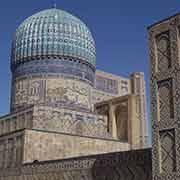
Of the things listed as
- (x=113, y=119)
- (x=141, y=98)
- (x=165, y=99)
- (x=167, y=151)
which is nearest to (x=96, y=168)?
(x=167, y=151)

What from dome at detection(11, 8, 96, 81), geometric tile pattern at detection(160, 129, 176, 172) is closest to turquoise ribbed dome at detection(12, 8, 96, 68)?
dome at detection(11, 8, 96, 81)

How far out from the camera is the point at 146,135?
16641 mm

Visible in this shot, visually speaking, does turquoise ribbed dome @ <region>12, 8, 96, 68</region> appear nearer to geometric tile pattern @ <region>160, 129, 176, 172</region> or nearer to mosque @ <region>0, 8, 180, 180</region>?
mosque @ <region>0, 8, 180, 180</region>

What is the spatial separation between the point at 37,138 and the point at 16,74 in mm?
4883

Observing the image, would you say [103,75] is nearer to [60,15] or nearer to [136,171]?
[60,15]

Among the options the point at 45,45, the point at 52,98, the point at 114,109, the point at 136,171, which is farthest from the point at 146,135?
the point at 136,171

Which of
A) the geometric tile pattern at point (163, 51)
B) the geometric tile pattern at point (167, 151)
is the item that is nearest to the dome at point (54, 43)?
the geometric tile pattern at point (163, 51)

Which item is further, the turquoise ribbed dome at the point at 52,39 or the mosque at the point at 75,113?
the turquoise ribbed dome at the point at 52,39

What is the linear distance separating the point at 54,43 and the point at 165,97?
9.49m

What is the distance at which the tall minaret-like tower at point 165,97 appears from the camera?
631 centimetres

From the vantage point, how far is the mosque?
264 inches

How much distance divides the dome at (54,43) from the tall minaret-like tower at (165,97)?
8.62 meters

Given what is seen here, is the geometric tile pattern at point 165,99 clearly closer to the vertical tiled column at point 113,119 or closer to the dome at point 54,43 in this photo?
the vertical tiled column at point 113,119

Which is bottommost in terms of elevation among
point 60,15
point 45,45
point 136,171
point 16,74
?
point 136,171
